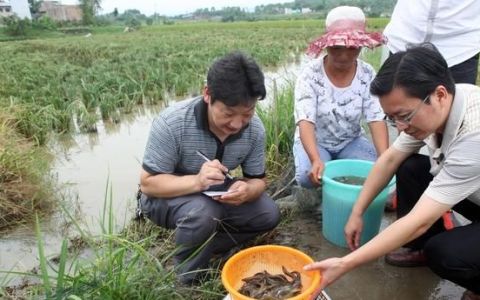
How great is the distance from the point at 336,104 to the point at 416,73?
1.27 m

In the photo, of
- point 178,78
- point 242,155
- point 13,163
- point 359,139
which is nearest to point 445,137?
point 242,155

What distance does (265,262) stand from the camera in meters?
1.86

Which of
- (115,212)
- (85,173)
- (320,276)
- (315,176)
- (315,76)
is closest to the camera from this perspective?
(320,276)

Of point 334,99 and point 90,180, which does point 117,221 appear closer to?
point 90,180

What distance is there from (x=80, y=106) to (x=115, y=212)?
319 centimetres

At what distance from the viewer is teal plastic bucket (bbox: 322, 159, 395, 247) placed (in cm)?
232

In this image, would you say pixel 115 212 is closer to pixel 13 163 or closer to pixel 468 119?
pixel 13 163

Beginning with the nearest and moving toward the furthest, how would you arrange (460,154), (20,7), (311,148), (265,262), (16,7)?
(460,154) → (265,262) → (311,148) → (20,7) → (16,7)

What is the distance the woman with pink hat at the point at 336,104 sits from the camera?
2.59 m

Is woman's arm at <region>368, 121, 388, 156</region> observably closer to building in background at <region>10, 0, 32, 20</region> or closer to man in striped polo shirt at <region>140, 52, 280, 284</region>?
man in striped polo shirt at <region>140, 52, 280, 284</region>

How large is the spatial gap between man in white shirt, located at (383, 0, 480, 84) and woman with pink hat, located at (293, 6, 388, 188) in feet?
1.48

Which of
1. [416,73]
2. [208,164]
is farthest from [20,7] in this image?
[416,73]

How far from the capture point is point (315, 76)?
2.77m

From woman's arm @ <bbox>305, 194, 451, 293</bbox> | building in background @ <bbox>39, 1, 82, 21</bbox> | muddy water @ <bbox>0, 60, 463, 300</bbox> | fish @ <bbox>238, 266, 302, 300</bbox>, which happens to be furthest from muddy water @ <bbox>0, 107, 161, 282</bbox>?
building in background @ <bbox>39, 1, 82, 21</bbox>
